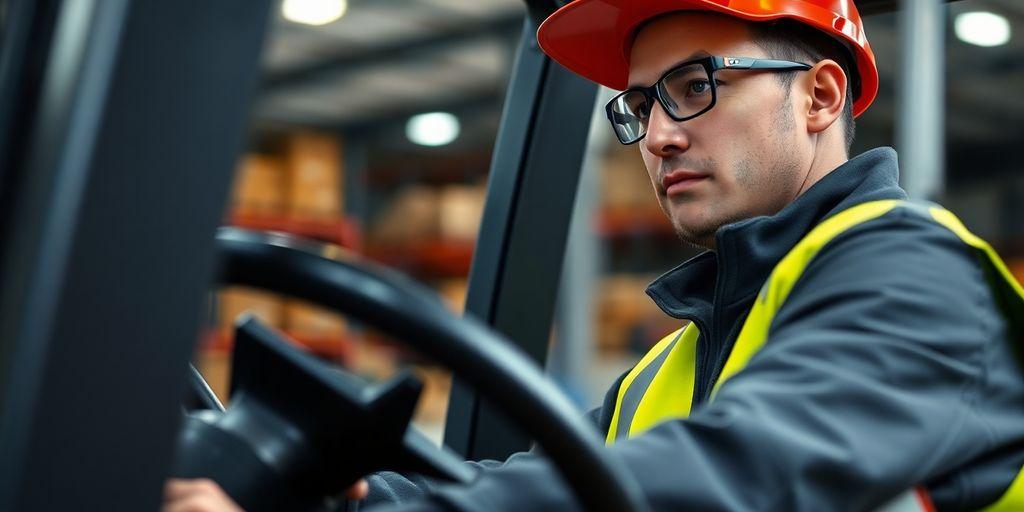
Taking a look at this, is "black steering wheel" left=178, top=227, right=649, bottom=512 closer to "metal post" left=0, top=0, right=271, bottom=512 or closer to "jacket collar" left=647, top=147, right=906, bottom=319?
"metal post" left=0, top=0, right=271, bottom=512

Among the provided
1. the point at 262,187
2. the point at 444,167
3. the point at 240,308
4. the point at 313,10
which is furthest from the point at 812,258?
the point at 444,167

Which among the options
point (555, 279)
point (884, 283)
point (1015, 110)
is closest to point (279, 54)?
point (1015, 110)

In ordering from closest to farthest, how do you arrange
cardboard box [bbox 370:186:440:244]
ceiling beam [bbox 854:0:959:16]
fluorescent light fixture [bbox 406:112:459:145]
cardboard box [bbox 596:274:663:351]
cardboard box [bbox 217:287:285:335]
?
ceiling beam [bbox 854:0:959:16] < cardboard box [bbox 217:287:285:335] < cardboard box [bbox 596:274:663:351] < cardboard box [bbox 370:186:440:244] < fluorescent light fixture [bbox 406:112:459:145]

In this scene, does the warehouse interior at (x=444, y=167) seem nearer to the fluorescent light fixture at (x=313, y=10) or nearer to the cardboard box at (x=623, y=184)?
the cardboard box at (x=623, y=184)

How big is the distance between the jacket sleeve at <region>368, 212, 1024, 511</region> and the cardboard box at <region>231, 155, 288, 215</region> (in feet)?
24.7

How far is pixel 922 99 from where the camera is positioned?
520 centimetres

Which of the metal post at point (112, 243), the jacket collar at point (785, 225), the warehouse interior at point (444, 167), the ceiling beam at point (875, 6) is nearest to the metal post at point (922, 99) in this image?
the warehouse interior at point (444, 167)

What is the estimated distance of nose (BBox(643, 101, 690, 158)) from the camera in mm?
1662

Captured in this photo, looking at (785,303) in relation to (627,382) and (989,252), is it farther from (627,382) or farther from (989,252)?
(627,382)

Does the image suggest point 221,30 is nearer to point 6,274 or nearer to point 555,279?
point 6,274

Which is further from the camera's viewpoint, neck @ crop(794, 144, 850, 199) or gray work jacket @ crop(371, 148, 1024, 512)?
neck @ crop(794, 144, 850, 199)

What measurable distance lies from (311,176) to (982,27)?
17.6 ft

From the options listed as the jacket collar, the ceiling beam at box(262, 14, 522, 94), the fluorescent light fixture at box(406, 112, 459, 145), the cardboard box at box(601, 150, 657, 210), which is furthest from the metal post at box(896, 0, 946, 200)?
the fluorescent light fixture at box(406, 112, 459, 145)

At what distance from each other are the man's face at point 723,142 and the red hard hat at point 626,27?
0.04 metres
